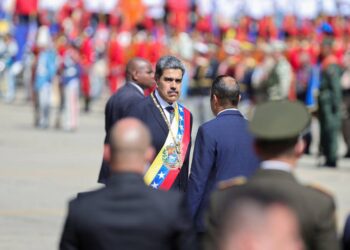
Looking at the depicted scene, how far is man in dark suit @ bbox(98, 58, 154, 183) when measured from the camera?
10461 mm

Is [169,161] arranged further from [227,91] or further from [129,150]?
[129,150]

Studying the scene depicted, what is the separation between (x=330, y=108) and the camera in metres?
20.9

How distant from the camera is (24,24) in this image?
35812 mm

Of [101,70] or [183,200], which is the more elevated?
[183,200]

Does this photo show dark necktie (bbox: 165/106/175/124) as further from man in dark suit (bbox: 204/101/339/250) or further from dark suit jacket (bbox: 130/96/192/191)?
man in dark suit (bbox: 204/101/339/250)

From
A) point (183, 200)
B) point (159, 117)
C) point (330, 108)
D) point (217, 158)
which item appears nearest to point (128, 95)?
point (159, 117)

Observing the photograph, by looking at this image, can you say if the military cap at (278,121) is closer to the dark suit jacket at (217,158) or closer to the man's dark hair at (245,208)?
the man's dark hair at (245,208)

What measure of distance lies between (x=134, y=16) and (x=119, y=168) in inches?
1316

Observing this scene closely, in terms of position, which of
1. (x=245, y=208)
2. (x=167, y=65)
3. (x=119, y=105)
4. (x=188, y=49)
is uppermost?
(x=167, y=65)

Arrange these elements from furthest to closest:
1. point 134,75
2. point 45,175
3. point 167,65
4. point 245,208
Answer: point 45,175 < point 134,75 < point 167,65 < point 245,208

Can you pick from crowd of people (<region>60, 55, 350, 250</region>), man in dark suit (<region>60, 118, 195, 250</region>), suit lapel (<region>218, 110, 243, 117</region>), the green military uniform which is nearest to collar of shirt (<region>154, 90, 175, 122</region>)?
suit lapel (<region>218, 110, 243, 117</region>)

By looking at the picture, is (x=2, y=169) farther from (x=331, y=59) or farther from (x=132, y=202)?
(x=132, y=202)

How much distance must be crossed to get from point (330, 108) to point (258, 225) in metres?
16.4

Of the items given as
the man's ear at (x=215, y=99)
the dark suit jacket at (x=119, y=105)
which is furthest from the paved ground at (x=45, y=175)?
the man's ear at (x=215, y=99)
